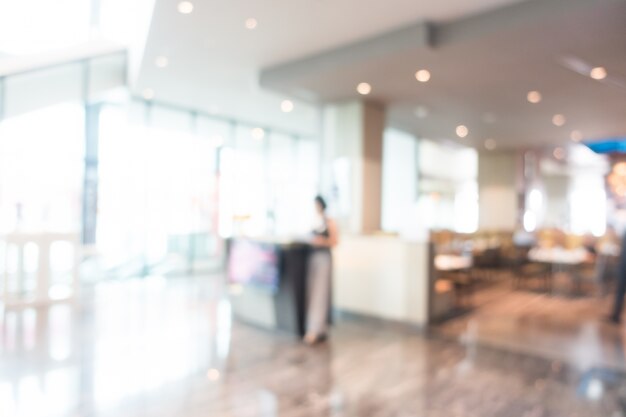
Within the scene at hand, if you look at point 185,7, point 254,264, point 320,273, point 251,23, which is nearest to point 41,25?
point 185,7

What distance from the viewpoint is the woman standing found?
16.2 feet

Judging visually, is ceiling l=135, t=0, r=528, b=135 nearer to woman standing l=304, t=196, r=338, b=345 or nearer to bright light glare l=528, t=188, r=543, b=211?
woman standing l=304, t=196, r=338, b=345

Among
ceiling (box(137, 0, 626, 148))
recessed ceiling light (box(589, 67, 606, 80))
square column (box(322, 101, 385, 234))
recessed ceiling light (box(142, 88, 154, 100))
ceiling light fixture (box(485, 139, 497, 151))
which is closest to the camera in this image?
recessed ceiling light (box(589, 67, 606, 80))

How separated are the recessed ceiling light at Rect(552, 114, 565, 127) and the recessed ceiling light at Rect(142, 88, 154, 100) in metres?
7.86

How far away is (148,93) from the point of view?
898cm

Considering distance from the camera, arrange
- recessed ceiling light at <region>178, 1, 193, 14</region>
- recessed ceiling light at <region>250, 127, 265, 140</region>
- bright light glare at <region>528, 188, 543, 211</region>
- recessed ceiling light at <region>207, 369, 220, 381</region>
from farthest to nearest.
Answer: bright light glare at <region>528, 188, 543, 211</region>, recessed ceiling light at <region>250, 127, 265, 140</region>, recessed ceiling light at <region>178, 1, 193, 14</region>, recessed ceiling light at <region>207, 369, 220, 381</region>

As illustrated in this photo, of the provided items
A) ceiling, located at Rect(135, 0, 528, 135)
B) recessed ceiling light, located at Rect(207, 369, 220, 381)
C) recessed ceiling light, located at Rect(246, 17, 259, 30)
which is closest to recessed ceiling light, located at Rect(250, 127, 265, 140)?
ceiling, located at Rect(135, 0, 528, 135)

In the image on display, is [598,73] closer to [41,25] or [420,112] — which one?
[41,25]

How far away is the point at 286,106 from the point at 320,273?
5853 mm

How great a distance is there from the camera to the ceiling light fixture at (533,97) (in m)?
6.67

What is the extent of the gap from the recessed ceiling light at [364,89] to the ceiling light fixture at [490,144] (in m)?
4.95

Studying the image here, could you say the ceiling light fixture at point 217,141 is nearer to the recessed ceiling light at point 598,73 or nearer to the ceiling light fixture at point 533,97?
the ceiling light fixture at point 533,97

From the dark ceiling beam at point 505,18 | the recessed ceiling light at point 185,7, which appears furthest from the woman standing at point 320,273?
the recessed ceiling light at point 185,7

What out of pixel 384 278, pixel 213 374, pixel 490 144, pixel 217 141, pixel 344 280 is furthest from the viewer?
pixel 217 141
